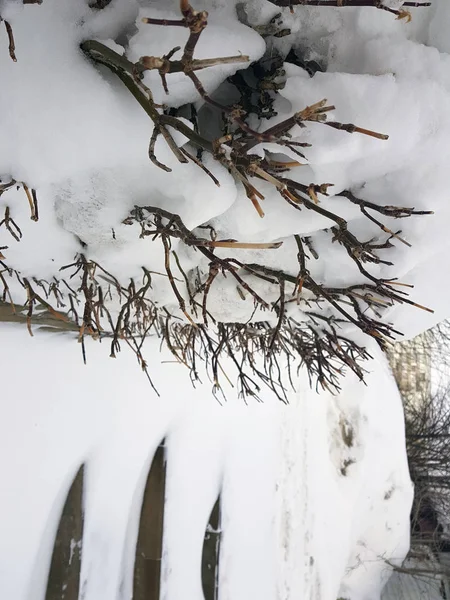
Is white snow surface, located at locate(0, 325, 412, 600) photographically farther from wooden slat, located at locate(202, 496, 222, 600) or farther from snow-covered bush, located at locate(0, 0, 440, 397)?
snow-covered bush, located at locate(0, 0, 440, 397)

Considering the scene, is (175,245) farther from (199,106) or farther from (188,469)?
(188,469)

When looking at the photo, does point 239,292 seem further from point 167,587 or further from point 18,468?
point 167,587

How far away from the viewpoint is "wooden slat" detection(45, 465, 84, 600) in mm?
2254

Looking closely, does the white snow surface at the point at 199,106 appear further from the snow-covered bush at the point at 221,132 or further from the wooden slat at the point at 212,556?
the wooden slat at the point at 212,556

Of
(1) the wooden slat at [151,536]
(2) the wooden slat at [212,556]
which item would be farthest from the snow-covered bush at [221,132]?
(2) the wooden slat at [212,556]

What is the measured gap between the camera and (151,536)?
2693 mm

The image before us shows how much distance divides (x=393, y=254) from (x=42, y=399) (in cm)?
170

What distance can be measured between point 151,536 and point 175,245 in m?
2.04

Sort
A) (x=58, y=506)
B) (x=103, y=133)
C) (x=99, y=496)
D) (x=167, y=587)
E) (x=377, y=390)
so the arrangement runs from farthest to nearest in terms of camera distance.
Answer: (x=377, y=390)
(x=167, y=587)
(x=99, y=496)
(x=58, y=506)
(x=103, y=133)

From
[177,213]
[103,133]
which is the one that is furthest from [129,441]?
[103,133]

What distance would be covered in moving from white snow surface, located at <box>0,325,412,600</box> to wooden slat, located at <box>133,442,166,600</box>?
50 mm

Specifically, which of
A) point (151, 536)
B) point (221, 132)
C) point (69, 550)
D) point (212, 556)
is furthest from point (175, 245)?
point (212, 556)

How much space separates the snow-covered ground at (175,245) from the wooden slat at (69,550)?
0.06m

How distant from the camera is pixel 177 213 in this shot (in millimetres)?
1204
